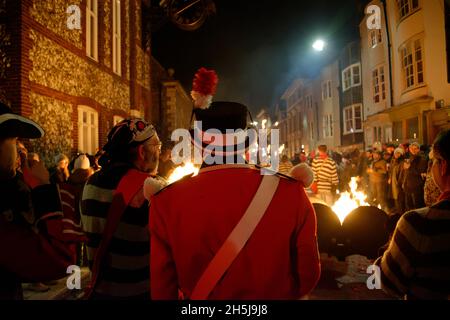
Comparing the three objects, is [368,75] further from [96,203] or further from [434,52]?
A: [96,203]

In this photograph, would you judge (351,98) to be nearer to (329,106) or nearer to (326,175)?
(329,106)

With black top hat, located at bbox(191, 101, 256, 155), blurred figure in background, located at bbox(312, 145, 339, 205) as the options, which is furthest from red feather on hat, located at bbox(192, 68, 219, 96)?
blurred figure in background, located at bbox(312, 145, 339, 205)

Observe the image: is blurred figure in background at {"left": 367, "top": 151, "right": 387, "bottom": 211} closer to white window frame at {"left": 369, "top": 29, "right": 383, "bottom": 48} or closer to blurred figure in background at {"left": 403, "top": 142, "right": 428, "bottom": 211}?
blurred figure in background at {"left": 403, "top": 142, "right": 428, "bottom": 211}

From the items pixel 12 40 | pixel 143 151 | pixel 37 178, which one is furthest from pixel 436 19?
pixel 37 178

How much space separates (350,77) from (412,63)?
9309mm

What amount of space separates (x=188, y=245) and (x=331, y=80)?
107ft

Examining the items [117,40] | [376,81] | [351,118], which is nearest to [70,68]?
[117,40]

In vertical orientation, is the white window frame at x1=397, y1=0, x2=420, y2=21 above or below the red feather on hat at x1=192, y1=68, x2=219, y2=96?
above

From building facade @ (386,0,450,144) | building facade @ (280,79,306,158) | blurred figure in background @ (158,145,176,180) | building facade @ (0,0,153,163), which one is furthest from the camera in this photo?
building facade @ (280,79,306,158)

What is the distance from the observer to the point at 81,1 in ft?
36.3

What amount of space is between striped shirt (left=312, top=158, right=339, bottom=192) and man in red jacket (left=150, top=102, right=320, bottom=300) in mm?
8385

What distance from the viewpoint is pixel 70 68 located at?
1027cm

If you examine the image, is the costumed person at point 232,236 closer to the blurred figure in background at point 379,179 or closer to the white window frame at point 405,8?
the blurred figure in background at point 379,179

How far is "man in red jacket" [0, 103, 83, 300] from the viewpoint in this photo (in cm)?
168
